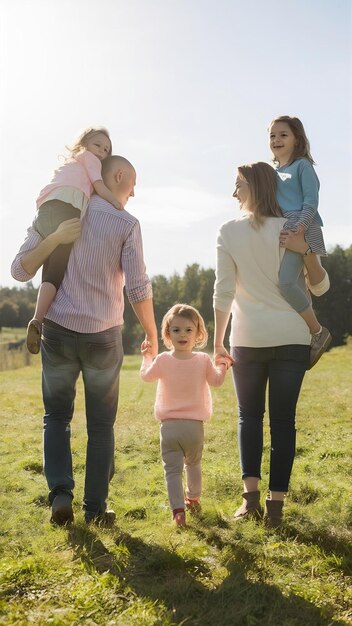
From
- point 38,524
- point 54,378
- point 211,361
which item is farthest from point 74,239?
point 38,524

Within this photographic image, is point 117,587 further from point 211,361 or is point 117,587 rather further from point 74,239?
point 74,239

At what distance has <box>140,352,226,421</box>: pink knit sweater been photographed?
4531mm

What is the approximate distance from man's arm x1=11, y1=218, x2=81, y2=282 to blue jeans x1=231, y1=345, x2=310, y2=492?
1.31 m

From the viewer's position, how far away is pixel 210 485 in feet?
18.4

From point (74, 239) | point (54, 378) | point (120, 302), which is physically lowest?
point (54, 378)

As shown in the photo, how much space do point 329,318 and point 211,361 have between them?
4463 centimetres

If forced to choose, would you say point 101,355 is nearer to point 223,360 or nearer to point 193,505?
point 223,360

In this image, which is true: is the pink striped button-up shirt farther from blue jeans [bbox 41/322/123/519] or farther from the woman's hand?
the woman's hand

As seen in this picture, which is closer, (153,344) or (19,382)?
(153,344)

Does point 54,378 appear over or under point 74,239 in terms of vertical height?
under

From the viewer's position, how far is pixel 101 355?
4332mm

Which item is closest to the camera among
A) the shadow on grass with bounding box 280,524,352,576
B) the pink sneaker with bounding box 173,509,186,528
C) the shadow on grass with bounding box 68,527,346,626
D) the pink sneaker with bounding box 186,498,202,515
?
the shadow on grass with bounding box 68,527,346,626

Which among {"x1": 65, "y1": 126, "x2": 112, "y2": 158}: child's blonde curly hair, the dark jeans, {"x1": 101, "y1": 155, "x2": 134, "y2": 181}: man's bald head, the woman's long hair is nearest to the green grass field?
the dark jeans

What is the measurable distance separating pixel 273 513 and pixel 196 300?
5537 cm
